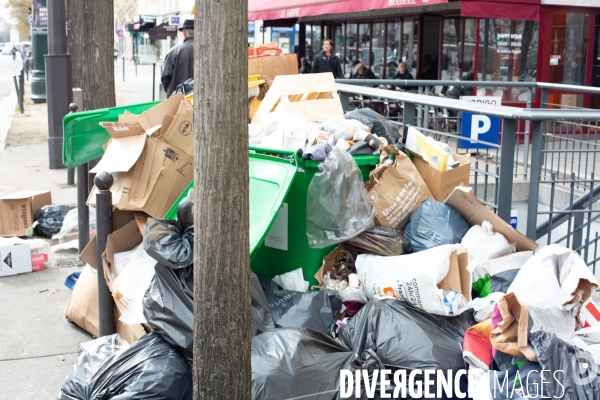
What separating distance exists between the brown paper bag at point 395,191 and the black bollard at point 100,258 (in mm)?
1504

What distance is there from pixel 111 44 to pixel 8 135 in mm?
9665

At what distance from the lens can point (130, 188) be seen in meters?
4.32

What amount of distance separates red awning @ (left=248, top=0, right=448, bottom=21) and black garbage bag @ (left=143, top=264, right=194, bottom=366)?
27.8ft

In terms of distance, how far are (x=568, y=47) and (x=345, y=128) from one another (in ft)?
30.4

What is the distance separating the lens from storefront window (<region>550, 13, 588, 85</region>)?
12.5 m

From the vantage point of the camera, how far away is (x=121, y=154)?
14.3ft

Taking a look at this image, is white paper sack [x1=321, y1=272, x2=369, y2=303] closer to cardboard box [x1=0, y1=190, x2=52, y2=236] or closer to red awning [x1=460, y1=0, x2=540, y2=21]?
cardboard box [x1=0, y1=190, x2=52, y2=236]

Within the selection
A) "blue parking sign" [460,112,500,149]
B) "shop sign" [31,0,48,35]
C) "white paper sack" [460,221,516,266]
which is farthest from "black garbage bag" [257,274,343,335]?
"shop sign" [31,0,48,35]

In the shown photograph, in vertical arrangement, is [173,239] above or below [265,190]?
below

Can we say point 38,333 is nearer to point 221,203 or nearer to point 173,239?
point 173,239

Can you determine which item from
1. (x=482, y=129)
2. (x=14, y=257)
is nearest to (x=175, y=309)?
(x=14, y=257)

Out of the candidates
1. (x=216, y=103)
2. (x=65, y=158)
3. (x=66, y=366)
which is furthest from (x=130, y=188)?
(x=216, y=103)

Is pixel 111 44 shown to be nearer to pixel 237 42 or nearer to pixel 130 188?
pixel 130 188

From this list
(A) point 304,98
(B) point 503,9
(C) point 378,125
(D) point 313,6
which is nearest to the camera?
(C) point 378,125
